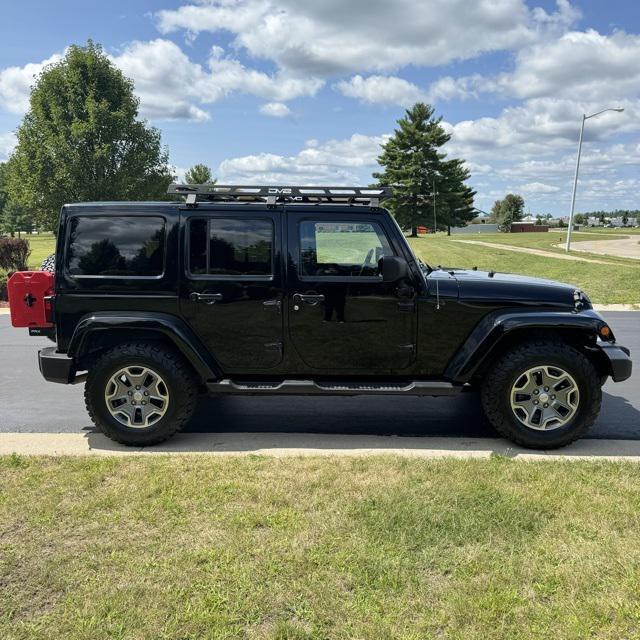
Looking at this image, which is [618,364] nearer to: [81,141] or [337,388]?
[337,388]

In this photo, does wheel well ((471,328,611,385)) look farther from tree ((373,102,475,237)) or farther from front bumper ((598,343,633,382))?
tree ((373,102,475,237))

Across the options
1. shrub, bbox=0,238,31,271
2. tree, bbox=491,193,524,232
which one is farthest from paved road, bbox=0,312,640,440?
tree, bbox=491,193,524,232

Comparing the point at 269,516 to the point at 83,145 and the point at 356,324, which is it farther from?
the point at 83,145

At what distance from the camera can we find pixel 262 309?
445 centimetres

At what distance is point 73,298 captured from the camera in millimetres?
4445

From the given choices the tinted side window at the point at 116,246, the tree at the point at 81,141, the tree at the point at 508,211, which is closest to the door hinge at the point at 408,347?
the tinted side window at the point at 116,246

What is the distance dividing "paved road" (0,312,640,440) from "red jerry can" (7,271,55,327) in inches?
40.8

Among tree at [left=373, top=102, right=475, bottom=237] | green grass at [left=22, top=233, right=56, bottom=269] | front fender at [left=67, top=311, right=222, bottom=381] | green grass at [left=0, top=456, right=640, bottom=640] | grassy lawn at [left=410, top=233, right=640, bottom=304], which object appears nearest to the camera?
green grass at [left=0, top=456, right=640, bottom=640]

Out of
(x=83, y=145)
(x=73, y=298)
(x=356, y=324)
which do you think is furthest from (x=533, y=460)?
(x=83, y=145)

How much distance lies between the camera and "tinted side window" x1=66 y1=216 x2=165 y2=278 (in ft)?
14.6

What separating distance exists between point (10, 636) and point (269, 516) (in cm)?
133

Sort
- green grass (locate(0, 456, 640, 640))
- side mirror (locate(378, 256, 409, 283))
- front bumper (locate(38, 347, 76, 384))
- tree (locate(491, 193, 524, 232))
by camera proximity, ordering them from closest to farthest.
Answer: green grass (locate(0, 456, 640, 640)) → side mirror (locate(378, 256, 409, 283)) → front bumper (locate(38, 347, 76, 384)) → tree (locate(491, 193, 524, 232))

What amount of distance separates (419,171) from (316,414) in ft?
192

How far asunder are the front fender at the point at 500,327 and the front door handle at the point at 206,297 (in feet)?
6.26
